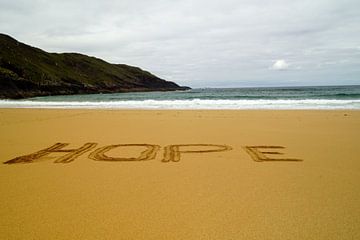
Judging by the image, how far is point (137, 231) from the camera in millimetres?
2336

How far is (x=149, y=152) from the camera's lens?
5137 mm

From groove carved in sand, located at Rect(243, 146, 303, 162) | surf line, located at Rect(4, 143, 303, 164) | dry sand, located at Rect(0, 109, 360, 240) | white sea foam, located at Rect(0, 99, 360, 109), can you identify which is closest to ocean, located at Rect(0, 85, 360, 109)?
white sea foam, located at Rect(0, 99, 360, 109)

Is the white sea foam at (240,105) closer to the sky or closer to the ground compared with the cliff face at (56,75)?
closer to the ground

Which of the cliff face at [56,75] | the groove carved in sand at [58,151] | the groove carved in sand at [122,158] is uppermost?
the cliff face at [56,75]

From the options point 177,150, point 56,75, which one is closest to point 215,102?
point 177,150

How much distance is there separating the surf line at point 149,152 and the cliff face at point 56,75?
43.7m

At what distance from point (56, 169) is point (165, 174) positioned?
152cm

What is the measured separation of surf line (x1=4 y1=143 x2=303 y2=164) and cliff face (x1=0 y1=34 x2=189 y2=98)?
43.7 metres

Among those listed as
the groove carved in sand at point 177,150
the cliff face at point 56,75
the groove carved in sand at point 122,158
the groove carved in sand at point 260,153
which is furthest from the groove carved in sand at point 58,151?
the cliff face at point 56,75

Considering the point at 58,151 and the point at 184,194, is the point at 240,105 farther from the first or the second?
the point at 184,194

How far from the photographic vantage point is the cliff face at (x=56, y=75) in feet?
169

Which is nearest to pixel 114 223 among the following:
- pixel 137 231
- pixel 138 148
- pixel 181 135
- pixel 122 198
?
pixel 137 231

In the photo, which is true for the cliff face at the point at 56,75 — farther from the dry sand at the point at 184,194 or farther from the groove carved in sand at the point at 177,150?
the dry sand at the point at 184,194

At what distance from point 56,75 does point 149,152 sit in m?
72.4
